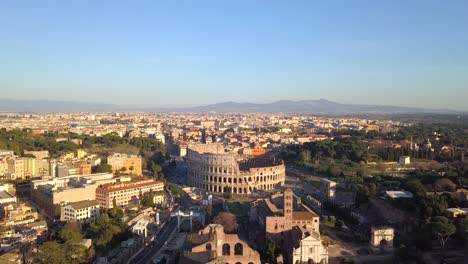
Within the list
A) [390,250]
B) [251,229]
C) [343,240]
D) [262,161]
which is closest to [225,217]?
[251,229]

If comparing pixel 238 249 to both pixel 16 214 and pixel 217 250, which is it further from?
pixel 16 214

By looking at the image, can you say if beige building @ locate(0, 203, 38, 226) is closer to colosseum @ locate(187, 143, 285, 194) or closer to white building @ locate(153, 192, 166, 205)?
white building @ locate(153, 192, 166, 205)

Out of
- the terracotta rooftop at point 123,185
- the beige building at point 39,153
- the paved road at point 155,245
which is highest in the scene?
the beige building at point 39,153

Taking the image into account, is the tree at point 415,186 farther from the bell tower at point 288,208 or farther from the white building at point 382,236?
the bell tower at point 288,208

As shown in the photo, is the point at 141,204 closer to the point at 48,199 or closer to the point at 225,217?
the point at 48,199

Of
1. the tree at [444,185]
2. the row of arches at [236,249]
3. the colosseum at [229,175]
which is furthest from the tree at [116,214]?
the tree at [444,185]

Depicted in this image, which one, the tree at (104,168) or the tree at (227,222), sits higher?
the tree at (104,168)

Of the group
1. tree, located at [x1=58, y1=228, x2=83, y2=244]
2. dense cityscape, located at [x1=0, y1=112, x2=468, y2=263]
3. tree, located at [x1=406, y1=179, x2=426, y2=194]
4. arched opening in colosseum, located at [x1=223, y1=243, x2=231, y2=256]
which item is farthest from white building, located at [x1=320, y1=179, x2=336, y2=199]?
A: tree, located at [x1=58, y1=228, x2=83, y2=244]
